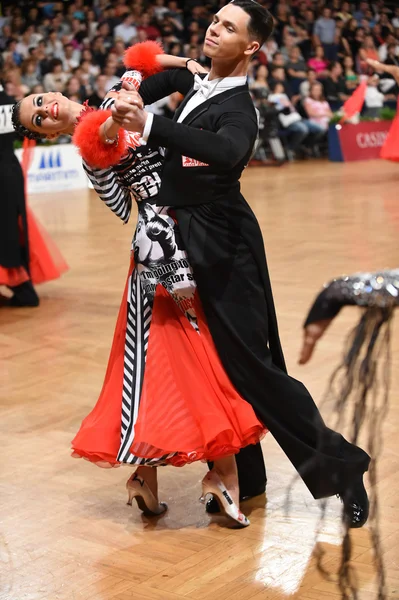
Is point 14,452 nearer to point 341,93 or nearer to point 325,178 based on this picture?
point 325,178

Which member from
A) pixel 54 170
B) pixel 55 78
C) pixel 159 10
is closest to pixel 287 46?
pixel 159 10

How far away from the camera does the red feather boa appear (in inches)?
136

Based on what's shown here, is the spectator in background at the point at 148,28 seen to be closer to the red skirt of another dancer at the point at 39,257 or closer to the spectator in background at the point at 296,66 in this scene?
the spectator in background at the point at 296,66

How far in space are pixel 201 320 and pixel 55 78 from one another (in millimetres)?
11848

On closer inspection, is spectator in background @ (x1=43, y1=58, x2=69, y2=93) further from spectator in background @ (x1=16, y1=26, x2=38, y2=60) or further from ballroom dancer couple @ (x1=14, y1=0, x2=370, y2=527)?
ballroom dancer couple @ (x1=14, y1=0, x2=370, y2=527)

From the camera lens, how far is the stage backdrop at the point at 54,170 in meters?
12.9

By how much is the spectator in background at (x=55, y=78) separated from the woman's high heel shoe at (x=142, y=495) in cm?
1175

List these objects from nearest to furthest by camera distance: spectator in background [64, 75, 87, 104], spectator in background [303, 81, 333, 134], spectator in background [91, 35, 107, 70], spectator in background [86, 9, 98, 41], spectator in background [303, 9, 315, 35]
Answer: spectator in background [64, 75, 87, 104], spectator in background [91, 35, 107, 70], spectator in background [303, 81, 333, 134], spectator in background [86, 9, 98, 41], spectator in background [303, 9, 315, 35]

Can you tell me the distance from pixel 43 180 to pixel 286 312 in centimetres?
779

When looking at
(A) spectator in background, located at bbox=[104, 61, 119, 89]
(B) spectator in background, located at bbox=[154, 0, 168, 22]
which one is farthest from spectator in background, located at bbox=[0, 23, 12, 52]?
(B) spectator in background, located at bbox=[154, 0, 168, 22]

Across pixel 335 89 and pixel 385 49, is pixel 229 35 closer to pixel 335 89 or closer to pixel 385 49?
pixel 335 89

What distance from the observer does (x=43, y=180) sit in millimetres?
13109

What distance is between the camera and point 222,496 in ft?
10.6

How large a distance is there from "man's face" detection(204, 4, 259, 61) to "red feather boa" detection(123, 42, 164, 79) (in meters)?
0.42
